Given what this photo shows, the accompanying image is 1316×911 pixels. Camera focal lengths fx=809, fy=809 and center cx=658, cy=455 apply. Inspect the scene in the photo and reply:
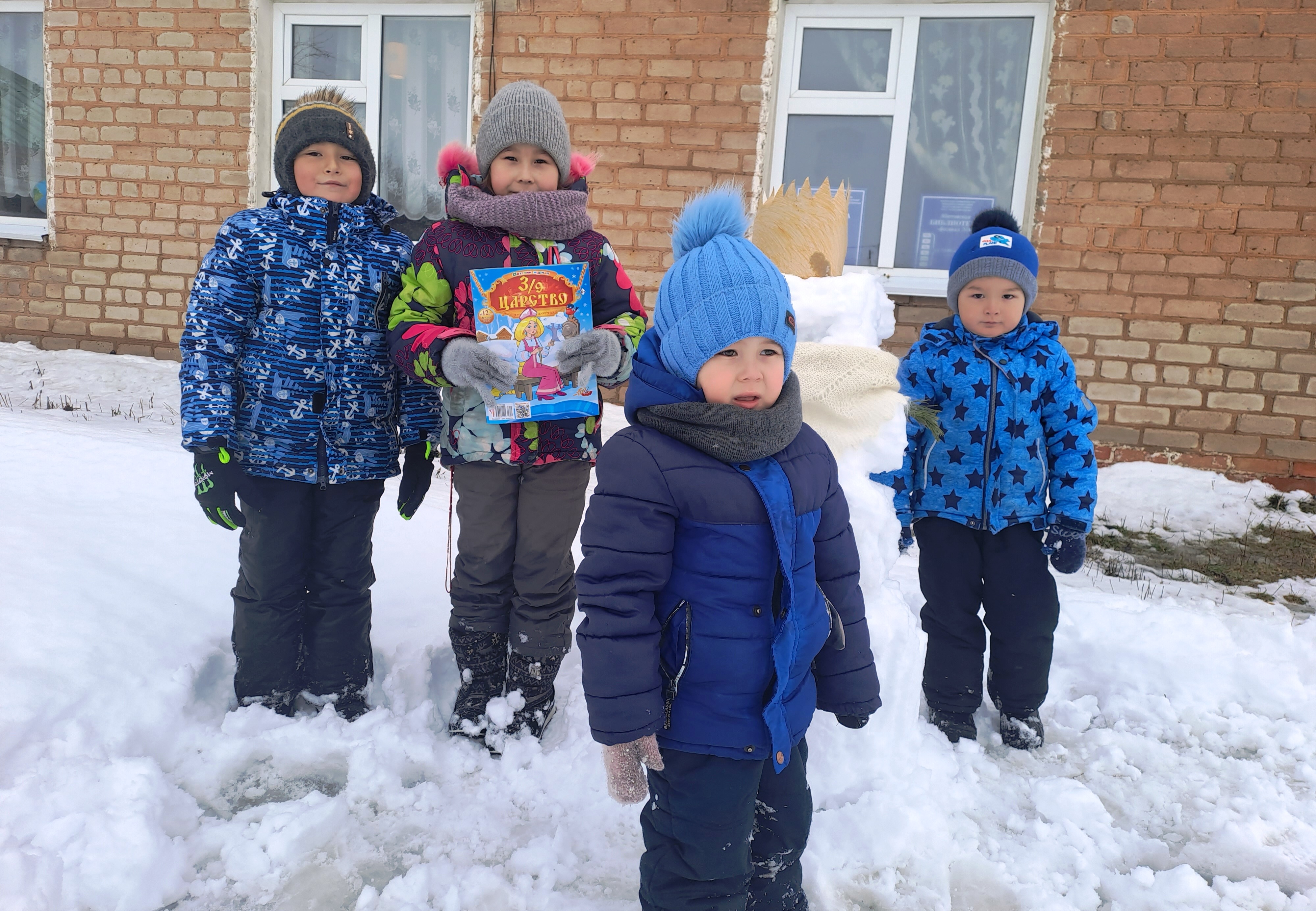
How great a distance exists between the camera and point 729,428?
55.6 inches

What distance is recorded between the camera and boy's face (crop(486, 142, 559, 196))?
2111 millimetres

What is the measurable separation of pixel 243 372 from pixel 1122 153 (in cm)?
493

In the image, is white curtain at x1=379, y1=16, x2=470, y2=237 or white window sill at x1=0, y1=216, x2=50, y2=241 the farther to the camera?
white window sill at x1=0, y1=216, x2=50, y2=241

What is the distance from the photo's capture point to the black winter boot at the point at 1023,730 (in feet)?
7.86

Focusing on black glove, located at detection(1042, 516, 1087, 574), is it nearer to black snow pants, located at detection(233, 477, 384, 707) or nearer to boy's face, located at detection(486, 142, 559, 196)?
boy's face, located at detection(486, 142, 559, 196)

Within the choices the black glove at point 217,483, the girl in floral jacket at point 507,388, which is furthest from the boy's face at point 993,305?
the black glove at point 217,483

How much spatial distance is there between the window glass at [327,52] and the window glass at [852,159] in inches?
128

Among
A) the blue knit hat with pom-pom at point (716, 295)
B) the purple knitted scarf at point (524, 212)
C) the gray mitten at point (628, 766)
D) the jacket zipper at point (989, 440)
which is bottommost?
the gray mitten at point (628, 766)

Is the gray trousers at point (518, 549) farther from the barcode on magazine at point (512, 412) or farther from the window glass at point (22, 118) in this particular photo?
the window glass at point (22, 118)

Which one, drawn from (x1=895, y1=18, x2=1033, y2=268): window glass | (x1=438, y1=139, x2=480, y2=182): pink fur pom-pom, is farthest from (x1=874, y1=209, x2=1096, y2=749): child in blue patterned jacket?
(x1=895, y1=18, x2=1033, y2=268): window glass

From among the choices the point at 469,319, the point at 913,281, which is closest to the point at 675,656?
the point at 469,319

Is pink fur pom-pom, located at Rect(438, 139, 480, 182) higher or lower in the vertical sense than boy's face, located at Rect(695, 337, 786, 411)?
higher

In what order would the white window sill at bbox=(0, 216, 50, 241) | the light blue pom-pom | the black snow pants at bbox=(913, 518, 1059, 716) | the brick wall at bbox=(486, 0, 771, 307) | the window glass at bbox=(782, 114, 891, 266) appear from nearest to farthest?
1. the light blue pom-pom
2. the black snow pants at bbox=(913, 518, 1059, 716)
3. the brick wall at bbox=(486, 0, 771, 307)
4. the window glass at bbox=(782, 114, 891, 266)
5. the white window sill at bbox=(0, 216, 50, 241)

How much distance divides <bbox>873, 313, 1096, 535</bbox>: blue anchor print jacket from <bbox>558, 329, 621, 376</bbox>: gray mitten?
913mm
